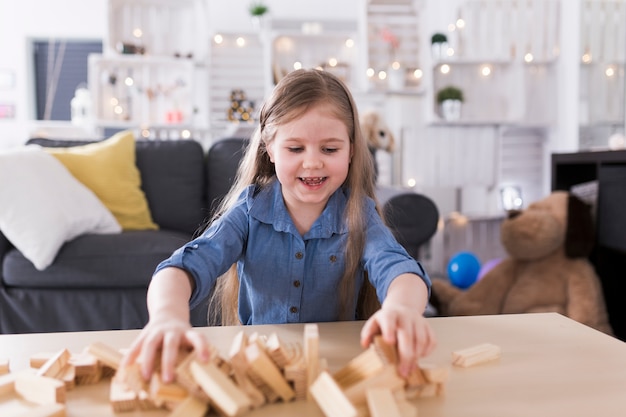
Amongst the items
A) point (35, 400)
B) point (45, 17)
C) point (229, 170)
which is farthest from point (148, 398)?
point (45, 17)

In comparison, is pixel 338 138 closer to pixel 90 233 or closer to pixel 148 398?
pixel 148 398

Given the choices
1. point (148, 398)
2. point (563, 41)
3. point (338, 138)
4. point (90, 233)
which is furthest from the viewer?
point (563, 41)

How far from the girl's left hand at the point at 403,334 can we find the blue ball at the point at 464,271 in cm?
241

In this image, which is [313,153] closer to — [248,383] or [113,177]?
[248,383]

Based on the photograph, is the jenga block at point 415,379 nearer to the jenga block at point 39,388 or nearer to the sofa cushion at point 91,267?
the jenga block at point 39,388

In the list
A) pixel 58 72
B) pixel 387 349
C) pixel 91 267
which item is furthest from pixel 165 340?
pixel 58 72

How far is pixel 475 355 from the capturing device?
25.5 inches

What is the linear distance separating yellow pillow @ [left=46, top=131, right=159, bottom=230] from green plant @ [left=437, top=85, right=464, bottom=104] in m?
2.21

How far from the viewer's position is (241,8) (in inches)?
181

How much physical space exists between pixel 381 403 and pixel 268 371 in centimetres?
10

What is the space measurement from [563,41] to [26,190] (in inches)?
136

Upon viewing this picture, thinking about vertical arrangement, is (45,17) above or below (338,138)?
above

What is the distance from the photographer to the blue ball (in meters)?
2.92

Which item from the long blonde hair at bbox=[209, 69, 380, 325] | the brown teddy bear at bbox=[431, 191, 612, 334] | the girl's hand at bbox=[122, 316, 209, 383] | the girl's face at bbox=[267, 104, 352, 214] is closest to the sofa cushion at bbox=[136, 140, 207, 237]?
the brown teddy bear at bbox=[431, 191, 612, 334]
